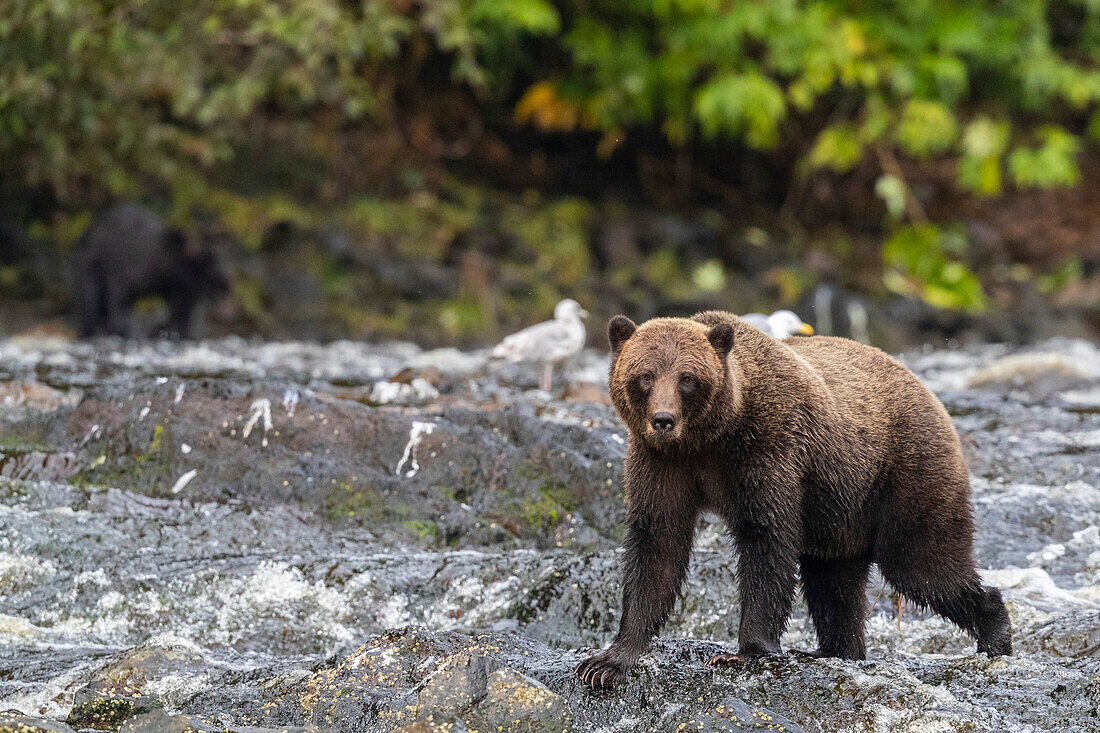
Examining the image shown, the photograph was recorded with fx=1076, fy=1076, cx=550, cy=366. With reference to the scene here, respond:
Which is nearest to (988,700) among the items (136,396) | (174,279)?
(136,396)

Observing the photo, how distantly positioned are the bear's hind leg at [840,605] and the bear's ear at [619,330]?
135 centimetres

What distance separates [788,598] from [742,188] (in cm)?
1372

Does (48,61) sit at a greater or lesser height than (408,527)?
greater

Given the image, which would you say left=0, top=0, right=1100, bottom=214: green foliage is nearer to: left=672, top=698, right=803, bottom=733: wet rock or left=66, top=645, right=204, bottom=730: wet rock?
left=66, top=645, right=204, bottom=730: wet rock

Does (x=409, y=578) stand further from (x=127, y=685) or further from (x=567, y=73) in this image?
(x=567, y=73)

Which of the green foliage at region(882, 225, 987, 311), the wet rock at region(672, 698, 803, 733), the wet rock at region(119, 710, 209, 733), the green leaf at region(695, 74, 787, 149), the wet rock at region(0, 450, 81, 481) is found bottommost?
the green foliage at region(882, 225, 987, 311)

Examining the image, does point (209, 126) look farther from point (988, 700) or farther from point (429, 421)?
point (988, 700)

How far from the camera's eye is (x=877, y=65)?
15336 mm

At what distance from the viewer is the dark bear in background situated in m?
12.3

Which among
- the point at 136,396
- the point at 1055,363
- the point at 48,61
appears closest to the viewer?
the point at 136,396

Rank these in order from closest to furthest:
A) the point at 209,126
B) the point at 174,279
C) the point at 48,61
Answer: the point at 48,61
the point at 174,279
the point at 209,126

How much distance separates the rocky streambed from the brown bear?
20 centimetres

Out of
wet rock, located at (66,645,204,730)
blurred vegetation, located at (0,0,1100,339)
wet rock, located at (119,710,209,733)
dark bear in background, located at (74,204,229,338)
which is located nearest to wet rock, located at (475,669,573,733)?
wet rock, located at (119,710,209,733)

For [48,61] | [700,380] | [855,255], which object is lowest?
[855,255]
